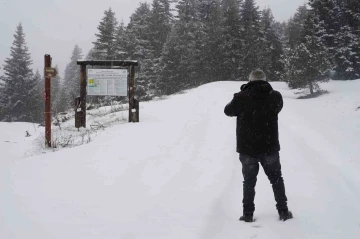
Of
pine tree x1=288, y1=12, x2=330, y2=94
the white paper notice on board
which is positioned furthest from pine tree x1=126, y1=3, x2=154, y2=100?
the white paper notice on board

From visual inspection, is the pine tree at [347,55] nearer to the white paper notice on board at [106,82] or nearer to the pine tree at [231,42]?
the pine tree at [231,42]

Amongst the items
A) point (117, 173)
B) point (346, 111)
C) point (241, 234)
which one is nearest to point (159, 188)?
point (117, 173)

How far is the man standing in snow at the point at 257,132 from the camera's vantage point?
13.2ft

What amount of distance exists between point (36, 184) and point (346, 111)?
1412cm

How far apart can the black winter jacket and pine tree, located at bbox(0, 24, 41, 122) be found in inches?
1642

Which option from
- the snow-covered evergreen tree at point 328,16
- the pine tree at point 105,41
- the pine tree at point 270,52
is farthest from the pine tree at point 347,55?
the pine tree at point 105,41

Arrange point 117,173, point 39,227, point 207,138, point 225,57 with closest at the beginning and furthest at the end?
point 39,227 < point 117,173 < point 207,138 < point 225,57

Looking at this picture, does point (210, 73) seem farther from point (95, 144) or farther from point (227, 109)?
point (227, 109)

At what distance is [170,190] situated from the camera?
520 centimetres

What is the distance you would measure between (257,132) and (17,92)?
4357cm

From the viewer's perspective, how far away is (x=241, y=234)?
380 centimetres

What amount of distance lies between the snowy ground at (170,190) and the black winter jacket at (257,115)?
1.01 metres

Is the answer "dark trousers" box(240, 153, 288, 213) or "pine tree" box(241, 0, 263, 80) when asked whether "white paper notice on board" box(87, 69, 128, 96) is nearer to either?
"dark trousers" box(240, 153, 288, 213)

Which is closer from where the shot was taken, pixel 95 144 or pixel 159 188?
pixel 159 188
